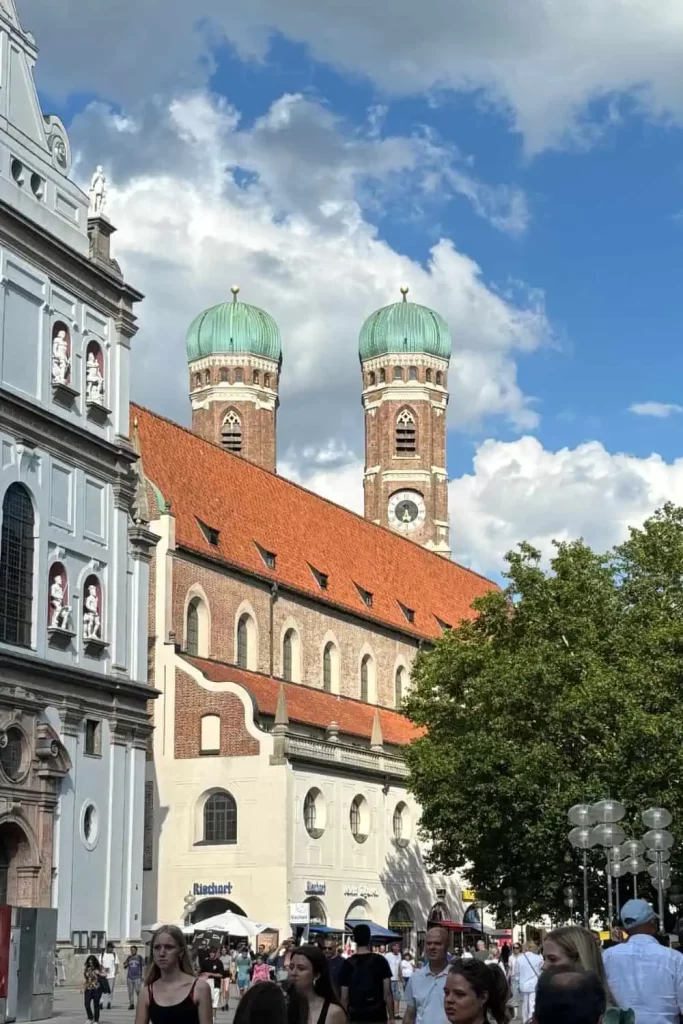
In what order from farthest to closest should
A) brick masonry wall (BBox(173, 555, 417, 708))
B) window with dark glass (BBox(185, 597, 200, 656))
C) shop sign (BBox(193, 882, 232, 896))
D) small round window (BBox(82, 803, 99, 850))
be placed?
1. brick masonry wall (BBox(173, 555, 417, 708))
2. window with dark glass (BBox(185, 597, 200, 656))
3. shop sign (BBox(193, 882, 232, 896))
4. small round window (BBox(82, 803, 99, 850))

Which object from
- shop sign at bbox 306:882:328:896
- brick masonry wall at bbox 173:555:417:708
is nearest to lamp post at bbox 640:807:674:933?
shop sign at bbox 306:882:328:896

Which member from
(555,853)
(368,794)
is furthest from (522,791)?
(368,794)

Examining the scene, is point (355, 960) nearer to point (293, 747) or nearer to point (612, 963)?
point (612, 963)

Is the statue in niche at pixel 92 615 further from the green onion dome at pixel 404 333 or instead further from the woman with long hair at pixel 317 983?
the green onion dome at pixel 404 333

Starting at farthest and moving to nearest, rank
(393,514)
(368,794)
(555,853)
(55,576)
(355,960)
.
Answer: (393,514) < (368,794) < (555,853) < (55,576) < (355,960)

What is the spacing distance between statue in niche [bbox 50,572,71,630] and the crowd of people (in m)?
26.8

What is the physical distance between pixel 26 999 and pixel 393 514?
82.0m

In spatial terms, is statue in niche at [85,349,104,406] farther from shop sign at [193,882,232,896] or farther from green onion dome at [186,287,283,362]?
green onion dome at [186,287,283,362]

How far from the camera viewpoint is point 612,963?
34.6 feet

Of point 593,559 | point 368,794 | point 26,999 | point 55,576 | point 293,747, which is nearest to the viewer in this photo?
point 26,999

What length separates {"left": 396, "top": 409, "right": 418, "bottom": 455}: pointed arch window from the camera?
11006cm

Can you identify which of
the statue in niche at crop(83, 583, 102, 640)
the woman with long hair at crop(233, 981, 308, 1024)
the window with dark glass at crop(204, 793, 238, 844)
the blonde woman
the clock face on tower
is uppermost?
the clock face on tower

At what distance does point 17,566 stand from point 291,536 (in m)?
26.6

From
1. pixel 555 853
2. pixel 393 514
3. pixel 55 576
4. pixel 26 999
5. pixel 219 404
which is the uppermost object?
pixel 219 404
